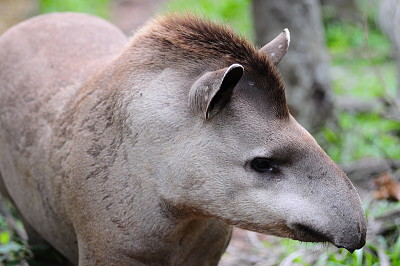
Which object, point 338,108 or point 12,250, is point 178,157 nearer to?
point 12,250

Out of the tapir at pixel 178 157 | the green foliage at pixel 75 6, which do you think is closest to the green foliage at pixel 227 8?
the green foliage at pixel 75 6

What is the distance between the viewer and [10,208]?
5.97 meters

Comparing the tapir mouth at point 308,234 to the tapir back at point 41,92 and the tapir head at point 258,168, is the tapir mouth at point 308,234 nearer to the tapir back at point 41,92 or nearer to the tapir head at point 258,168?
the tapir head at point 258,168

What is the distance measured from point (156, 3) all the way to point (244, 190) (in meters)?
12.4

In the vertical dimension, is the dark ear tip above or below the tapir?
above

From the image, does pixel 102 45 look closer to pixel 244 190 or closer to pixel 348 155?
pixel 244 190

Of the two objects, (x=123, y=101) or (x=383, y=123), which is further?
(x=383, y=123)

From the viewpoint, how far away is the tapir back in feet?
13.8

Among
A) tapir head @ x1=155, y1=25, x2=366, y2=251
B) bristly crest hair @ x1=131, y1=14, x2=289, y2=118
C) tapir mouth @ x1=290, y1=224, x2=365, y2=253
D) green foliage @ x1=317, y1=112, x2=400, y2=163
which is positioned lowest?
green foliage @ x1=317, y1=112, x2=400, y2=163

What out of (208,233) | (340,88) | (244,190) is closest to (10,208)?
(208,233)

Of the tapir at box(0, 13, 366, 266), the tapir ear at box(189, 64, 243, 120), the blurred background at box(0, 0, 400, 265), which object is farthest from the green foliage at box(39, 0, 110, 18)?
the tapir ear at box(189, 64, 243, 120)

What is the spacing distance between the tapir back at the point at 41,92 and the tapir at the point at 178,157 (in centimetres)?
2

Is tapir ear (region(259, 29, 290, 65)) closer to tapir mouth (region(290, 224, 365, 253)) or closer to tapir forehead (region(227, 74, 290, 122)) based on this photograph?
tapir forehead (region(227, 74, 290, 122))

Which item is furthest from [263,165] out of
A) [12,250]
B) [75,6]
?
[75,6]
